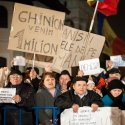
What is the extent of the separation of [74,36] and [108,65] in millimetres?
832

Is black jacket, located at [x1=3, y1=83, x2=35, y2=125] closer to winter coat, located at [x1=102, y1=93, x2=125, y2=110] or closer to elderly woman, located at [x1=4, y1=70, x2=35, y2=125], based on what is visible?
elderly woman, located at [x1=4, y1=70, x2=35, y2=125]

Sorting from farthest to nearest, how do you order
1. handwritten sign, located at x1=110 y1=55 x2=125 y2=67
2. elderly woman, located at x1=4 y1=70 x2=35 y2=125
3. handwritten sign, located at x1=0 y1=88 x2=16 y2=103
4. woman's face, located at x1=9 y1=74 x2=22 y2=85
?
handwritten sign, located at x1=110 y1=55 x2=125 y2=67
woman's face, located at x1=9 y1=74 x2=22 y2=85
elderly woman, located at x1=4 y1=70 x2=35 y2=125
handwritten sign, located at x1=0 y1=88 x2=16 y2=103

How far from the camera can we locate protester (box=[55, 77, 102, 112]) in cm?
619

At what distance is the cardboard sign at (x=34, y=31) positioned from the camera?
8.06m

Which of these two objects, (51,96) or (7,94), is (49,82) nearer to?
(51,96)

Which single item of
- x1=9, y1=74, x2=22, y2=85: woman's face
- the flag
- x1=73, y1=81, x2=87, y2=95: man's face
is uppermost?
the flag

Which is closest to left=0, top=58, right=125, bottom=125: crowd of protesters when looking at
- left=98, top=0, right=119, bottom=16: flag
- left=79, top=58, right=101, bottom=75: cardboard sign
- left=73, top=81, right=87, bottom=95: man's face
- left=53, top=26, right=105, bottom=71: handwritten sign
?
left=73, top=81, right=87, bottom=95: man's face

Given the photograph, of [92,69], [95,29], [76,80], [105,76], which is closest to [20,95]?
[76,80]

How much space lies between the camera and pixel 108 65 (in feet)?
28.9

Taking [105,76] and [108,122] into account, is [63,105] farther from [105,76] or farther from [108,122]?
[105,76]

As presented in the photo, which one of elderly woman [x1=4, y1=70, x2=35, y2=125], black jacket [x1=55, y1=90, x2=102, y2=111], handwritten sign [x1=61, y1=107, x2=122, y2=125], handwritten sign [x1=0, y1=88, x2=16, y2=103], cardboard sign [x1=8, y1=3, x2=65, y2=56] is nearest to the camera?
handwritten sign [x1=61, y1=107, x2=122, y2=125]

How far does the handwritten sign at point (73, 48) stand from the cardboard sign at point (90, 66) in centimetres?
51

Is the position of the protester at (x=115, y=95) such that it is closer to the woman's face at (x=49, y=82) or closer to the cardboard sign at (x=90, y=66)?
the woman's face at (x=49, y=82)

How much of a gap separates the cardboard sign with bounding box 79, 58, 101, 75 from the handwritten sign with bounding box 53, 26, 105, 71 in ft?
1.66
